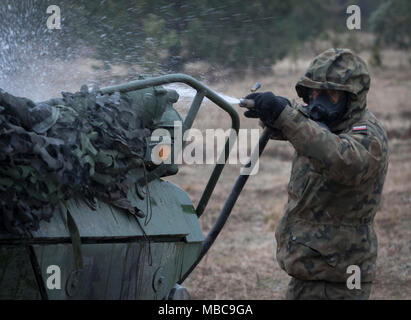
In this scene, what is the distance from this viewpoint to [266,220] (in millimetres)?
9797

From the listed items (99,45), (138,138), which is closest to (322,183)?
(138,138)

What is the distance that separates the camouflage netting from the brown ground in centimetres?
357

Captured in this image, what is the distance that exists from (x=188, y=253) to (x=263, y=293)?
129 inches

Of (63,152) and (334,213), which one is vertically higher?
(63,152)

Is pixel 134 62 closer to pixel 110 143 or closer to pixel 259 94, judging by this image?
pixel 259 94

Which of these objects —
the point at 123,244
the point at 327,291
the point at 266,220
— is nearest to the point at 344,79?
the point at 327,291

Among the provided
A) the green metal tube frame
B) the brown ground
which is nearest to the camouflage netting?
the green metal tube frame

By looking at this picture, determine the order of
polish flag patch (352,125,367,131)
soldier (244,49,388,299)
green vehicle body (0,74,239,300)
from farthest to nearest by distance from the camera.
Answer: soldier (244,49,388,299)
polish flag patch (352,125,367,131)
green vehicle body (0,74,239,300)

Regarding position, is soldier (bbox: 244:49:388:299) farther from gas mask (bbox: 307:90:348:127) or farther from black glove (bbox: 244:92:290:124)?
black glove (bbox: 244:92:290:124)

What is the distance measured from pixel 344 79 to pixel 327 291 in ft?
3.97

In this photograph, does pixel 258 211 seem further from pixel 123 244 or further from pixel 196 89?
pixel 123 244

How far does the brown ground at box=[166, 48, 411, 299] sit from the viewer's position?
741 centimetres

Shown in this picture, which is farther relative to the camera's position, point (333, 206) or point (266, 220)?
point (266, 220)

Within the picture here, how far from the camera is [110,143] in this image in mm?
3545
